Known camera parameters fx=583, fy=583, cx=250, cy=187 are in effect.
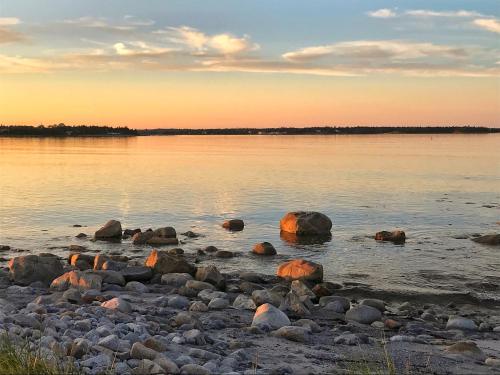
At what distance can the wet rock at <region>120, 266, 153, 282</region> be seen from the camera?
1383 centimetres

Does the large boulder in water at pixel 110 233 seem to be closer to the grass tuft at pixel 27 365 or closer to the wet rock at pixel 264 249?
the wet rock at pixel 264 249

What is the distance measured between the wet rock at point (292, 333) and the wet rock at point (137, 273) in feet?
18.5

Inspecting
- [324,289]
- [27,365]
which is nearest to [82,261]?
[324,289]

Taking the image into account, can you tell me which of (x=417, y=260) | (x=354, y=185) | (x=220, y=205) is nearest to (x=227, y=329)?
(x=417, y=260)

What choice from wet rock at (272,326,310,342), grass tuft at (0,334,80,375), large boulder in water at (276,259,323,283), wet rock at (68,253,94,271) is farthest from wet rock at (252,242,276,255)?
grass tuft at (0,334,80,375)

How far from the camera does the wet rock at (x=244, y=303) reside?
11341mm

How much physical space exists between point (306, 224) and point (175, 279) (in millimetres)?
7990

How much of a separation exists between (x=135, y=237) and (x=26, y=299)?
8.40m

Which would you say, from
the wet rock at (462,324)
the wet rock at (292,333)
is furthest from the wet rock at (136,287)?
the wet rock at (462,324)

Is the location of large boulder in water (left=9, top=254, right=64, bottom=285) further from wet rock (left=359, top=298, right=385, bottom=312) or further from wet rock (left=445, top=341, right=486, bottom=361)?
wet rock (left=445, top=341, right=486, bottom=361)

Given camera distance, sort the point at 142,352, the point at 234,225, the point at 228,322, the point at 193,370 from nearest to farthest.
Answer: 1. the point at 193,370
2. the point at 142,352
3. the point at 228,322
4. the point at 234,225

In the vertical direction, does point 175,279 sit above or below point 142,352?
below

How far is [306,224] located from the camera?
67.9ft

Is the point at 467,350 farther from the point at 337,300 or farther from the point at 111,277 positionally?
the point at 111,277
